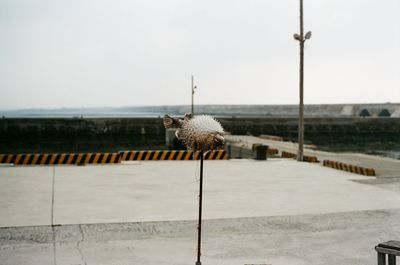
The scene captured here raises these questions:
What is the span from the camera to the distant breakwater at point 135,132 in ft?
212

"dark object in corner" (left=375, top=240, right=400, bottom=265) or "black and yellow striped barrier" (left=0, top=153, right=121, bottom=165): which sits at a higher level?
"dark object in corner" (left=375, top=240, right=400, bottom=265)

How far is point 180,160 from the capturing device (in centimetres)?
2455

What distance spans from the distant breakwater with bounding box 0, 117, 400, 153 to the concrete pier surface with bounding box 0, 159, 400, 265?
43.7 m

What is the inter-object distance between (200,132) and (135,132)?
6776 centimetres

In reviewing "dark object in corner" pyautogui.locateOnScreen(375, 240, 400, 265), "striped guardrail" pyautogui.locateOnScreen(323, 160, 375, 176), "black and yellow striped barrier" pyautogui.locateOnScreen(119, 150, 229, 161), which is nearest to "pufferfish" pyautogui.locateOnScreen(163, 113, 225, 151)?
"dark object in corner" pyautogui.locateOnScreen(375, 240, 400, 265)

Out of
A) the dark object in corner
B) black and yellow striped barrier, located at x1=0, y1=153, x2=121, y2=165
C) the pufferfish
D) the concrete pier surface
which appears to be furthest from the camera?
black and yellow striped barrier, located at x1=0, y1=153, x2=121, y2=165

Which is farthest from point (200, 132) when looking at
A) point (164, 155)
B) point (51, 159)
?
point (164, 155)

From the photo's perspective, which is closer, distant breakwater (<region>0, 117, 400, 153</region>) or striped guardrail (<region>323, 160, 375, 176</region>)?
striped guardrail (<region>323, 160, 375, 176</region>)

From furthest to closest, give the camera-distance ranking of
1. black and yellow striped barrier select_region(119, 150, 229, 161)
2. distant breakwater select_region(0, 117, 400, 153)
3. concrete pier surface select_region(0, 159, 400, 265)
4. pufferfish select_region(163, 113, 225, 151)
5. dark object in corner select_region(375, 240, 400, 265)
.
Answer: distant breakwater select_region(0, 117, 400, 153)
black and yellow striped barrier select_region(119, 150, 229, 161)
concrete pier surface select_region(0, 159, 400, 265)
pufferfish select_region(163, 113, 225, 151)
dark object in corner select_region(375, 240, 400, 265)

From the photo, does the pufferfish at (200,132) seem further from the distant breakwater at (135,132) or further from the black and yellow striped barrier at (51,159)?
the distant breakwater at (135,132)

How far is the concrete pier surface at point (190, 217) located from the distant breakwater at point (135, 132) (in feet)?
143

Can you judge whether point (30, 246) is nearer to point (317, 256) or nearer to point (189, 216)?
point (189, 216)

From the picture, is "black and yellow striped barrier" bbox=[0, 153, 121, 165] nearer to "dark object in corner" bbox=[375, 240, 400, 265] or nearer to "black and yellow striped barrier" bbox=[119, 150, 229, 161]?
"black and yellow striped barrier" bbox=[119, 150, 229, 161]

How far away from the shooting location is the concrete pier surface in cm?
853
